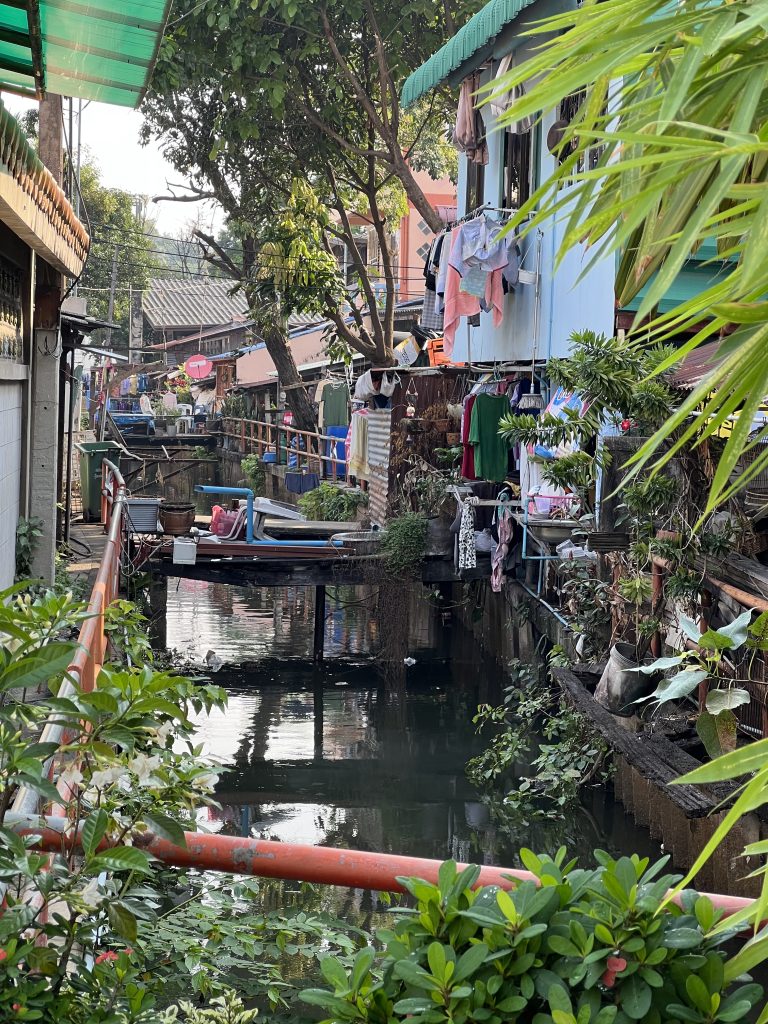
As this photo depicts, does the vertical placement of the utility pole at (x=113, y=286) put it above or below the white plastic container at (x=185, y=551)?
above

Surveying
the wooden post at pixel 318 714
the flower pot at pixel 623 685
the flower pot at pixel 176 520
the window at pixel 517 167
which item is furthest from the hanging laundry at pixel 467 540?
the flower pot at pixel 623 685

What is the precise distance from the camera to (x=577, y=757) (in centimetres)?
967

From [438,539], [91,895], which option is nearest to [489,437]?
[438,539]

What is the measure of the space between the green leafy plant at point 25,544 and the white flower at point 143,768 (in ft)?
23.9

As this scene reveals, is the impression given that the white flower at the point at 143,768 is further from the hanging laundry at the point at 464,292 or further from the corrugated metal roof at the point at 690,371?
the hanging laundry at the point at 464,292

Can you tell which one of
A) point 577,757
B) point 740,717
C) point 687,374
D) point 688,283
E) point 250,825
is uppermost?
point 688,283

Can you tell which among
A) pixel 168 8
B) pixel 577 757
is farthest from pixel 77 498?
pixel 168 8

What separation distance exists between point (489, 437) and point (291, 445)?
17109 millimetres

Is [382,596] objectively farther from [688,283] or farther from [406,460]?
[688,283]

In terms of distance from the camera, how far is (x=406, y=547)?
47.1 ft

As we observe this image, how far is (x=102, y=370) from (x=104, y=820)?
2069 inches

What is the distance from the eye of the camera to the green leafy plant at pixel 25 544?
9414mm

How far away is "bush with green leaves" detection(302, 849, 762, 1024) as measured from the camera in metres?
1.80

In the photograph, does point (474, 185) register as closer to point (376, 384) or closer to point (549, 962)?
point (376, 384)
